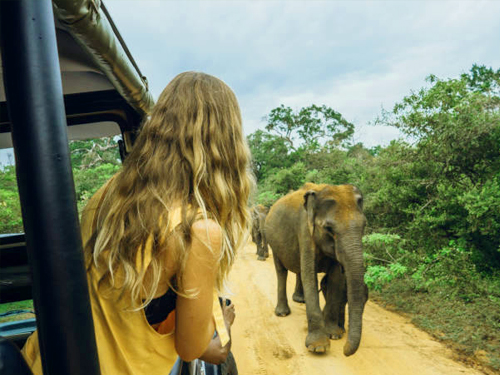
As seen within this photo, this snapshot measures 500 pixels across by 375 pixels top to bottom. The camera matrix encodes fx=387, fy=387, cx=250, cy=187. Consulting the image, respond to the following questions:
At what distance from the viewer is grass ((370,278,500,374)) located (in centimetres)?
462

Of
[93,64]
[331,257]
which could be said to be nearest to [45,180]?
[93,64]

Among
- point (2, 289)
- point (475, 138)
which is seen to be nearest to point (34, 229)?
point (2, 289)

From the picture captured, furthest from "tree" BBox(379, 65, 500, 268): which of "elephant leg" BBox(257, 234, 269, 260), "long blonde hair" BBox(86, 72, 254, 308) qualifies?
"elephant leg" BBox(257, 234, 269, 260)

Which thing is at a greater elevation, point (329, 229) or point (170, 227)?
point (170, 227)

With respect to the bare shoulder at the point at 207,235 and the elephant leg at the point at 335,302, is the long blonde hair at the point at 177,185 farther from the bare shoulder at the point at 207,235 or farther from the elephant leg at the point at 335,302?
the elephant leg at the point at 335,302

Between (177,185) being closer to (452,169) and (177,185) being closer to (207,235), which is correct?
(207,235)

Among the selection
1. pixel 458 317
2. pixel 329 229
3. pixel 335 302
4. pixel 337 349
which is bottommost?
pixel 337 349

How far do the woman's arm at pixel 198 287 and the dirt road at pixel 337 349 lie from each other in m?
3.75

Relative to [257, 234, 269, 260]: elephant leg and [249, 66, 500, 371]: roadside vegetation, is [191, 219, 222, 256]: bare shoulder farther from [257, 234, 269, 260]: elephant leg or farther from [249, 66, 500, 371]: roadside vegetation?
[257, 234, 269, 260]: elephant leg

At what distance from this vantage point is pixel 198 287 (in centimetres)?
124

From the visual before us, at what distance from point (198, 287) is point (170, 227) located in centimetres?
21

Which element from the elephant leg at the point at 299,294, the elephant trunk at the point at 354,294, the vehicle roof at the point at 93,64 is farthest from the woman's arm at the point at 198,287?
the elephant leg at the point at 299,294

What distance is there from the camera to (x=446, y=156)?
6.77 m

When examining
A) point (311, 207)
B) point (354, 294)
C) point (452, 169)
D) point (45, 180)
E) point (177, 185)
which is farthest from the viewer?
point (452, 169)
